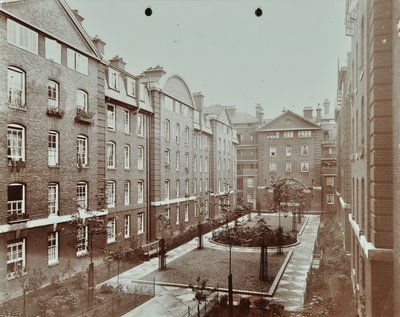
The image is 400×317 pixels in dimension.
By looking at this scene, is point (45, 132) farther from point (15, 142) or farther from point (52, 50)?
point (52, 50)

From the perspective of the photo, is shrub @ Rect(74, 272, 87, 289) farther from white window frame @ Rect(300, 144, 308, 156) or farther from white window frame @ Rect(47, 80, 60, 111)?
white window frame @ Rect(300, 144, 308, 156)

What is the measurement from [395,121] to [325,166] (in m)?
43.4

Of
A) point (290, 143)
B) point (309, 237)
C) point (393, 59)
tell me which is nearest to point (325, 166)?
point (290, 143)

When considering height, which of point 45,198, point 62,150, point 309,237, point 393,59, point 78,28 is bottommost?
point 309,237

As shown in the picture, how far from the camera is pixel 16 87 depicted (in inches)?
512

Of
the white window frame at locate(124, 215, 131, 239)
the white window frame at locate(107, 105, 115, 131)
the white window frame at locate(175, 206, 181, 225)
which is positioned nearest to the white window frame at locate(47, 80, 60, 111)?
the white window frame at locate(107, 105, 115, 131)

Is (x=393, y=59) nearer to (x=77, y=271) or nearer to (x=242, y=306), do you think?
(x=242, y=306)

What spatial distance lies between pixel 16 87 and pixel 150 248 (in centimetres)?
1419

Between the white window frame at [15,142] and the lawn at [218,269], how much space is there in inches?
342

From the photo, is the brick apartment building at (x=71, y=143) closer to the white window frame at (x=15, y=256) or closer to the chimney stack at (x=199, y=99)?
the white window frame at (x=15, y=256)

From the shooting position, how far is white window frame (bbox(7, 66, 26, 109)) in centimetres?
1268

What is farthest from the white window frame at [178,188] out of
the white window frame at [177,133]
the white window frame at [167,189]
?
the white window frame at [177,133]

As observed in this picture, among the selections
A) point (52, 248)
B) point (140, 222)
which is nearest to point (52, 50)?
point (52, 248)

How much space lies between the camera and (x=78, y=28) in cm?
1575
